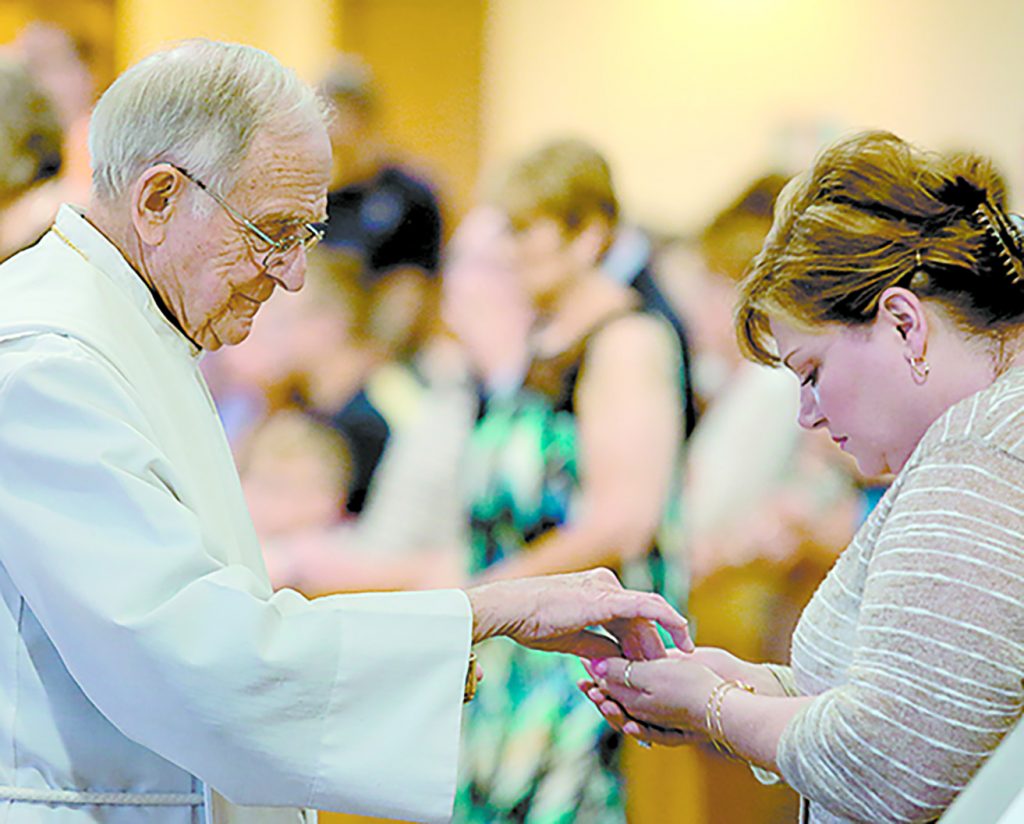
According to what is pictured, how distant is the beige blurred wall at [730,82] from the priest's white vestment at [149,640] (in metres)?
2.03

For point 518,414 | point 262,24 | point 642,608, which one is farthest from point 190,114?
point 262,24

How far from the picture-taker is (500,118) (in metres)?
3.33

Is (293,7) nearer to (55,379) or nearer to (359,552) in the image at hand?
(359,552)

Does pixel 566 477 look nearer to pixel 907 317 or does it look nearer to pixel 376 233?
pixel 376 233

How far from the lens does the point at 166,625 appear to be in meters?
1.23

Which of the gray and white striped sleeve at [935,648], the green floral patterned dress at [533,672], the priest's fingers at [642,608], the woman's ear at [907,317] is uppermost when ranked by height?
the woman's ear at [907,317]

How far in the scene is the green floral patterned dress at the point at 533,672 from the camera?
308 cm

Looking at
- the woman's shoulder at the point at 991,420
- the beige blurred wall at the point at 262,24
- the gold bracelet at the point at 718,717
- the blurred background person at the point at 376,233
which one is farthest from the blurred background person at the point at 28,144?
the woman's shoulder at the point at 991,420

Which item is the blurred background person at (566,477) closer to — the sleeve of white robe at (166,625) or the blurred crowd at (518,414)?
the blurred crowd at (518,414)

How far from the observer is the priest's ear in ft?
4.77

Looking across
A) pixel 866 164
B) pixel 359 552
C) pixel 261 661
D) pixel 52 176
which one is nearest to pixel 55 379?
pixel 261 661

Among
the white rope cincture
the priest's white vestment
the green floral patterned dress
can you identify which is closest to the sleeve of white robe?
the priest's white vestment

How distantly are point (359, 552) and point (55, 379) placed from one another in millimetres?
2138

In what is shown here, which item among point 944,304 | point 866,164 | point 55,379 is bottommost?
point 55,379
